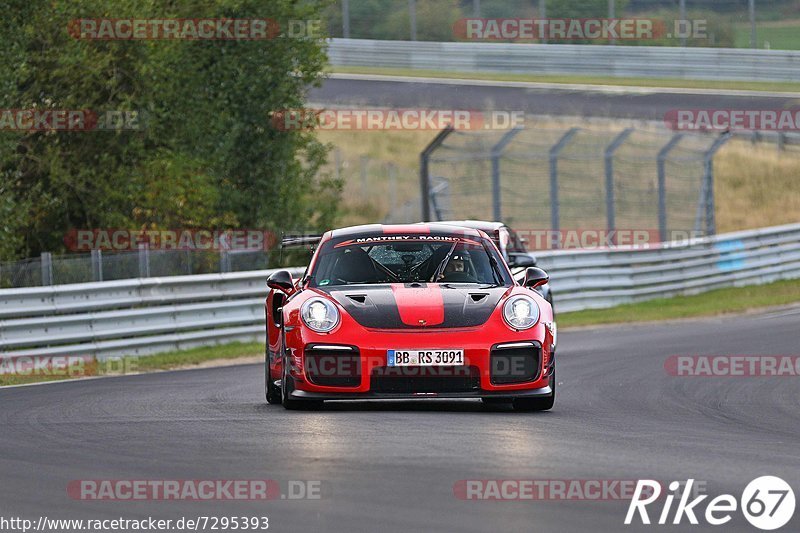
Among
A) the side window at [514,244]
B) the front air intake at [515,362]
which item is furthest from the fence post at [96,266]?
the front air intake at [515,362]

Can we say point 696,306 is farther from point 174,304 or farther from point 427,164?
point 174,304

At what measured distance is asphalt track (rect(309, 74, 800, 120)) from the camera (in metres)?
37.8

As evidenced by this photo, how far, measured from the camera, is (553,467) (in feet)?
22.6

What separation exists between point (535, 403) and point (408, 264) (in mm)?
1507

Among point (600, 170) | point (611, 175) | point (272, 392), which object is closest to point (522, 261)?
point (272, 392)

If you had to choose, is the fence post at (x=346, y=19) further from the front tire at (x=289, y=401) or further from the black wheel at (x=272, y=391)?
the front tire at (x=289, y=401)

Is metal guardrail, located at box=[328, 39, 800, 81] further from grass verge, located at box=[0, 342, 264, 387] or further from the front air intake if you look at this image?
the front air intake

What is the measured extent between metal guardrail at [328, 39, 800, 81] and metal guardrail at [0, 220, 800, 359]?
649 inches

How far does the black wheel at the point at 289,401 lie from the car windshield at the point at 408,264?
29.2 inches

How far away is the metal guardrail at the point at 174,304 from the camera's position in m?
15.7

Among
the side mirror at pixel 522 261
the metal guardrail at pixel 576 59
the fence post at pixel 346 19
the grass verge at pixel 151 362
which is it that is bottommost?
the grass verge at pixel 151 362

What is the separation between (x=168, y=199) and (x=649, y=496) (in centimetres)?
1722

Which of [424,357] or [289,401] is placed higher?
[424,357]

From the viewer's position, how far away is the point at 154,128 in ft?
75.4
